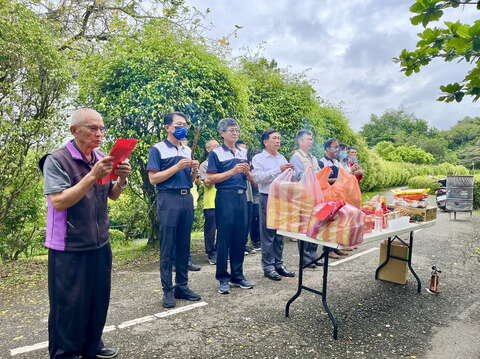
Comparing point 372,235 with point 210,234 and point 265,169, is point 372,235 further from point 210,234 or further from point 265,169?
point 210,234

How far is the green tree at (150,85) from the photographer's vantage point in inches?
221

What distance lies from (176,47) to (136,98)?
47.2 inches

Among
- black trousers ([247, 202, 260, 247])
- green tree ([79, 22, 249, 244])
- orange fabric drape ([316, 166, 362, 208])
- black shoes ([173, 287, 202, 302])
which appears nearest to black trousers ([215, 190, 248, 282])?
black shoes ([173, 287, 202, 302])

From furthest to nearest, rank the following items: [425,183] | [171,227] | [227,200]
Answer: [425,183] → [227,200] → [171,227]

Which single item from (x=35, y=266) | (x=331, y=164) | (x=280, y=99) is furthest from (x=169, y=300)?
(x=280, y=99)

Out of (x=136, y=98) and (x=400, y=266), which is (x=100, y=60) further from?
(x=400, y=266)

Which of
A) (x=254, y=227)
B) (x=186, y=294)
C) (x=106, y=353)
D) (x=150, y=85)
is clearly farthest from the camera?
(x=254, y=227)

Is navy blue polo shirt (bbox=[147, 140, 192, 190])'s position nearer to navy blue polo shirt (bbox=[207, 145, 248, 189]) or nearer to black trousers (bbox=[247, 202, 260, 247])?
navy blue polo shirt (bbox=[207, 145, 248, 189])

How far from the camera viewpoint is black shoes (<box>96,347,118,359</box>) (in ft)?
9.11

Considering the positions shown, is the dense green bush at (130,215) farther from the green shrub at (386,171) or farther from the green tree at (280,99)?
the green shrub at (386,171)

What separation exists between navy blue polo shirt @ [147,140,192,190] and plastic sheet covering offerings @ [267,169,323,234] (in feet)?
3.15

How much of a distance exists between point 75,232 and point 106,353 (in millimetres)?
1103

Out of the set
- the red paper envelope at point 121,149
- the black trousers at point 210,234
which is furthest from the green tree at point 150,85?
the red paper envelope at point 121,149

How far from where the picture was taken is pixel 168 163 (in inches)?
151
